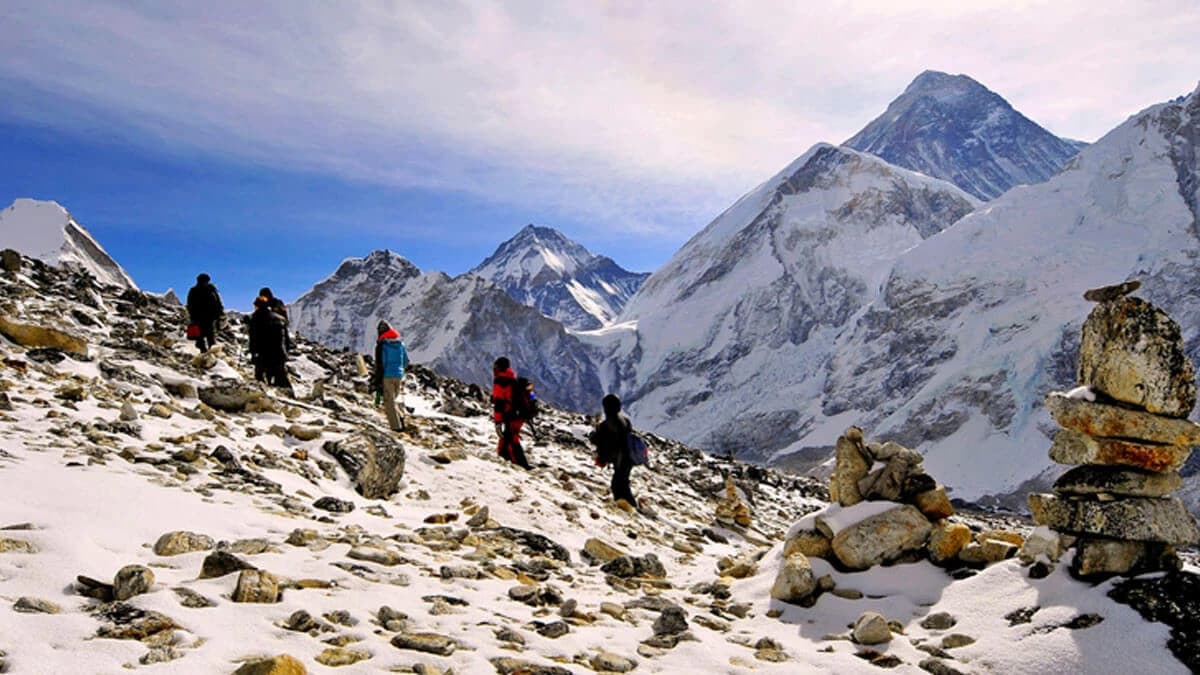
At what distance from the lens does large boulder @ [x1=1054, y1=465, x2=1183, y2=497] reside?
7.53m

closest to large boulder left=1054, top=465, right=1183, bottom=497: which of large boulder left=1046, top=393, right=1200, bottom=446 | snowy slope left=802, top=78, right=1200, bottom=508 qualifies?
large boulder left=1046, top=393, right=1200, bottom=446

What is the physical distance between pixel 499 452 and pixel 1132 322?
11765 mm

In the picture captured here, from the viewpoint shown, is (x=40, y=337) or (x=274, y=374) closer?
(x=40, y=337)

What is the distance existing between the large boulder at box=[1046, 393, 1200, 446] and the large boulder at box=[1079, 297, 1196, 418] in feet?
0.43

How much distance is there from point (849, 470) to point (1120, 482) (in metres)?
3.03

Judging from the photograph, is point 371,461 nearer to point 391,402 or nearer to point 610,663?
point 391,402

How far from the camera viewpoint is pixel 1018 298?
141 meters

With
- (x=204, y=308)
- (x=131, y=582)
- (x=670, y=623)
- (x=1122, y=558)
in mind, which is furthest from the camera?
(x=204, y=308)

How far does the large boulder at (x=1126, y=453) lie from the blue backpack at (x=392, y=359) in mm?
12178

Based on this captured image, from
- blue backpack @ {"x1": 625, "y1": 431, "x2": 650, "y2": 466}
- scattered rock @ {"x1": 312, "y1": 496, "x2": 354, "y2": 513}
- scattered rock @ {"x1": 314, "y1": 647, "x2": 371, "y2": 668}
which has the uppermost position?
A: blue backpack @ {"x1": 625, "y1": 431, "x2": 650, "y2": 466}

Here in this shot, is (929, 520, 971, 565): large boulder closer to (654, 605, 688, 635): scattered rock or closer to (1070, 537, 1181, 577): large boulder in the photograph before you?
(1070, 537, 1181, 577): large boulder

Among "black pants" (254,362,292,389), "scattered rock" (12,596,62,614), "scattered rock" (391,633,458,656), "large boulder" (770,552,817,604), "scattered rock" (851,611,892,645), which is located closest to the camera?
"scattered rock" (12,596,62,614)

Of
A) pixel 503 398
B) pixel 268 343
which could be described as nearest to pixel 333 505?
pixel 503 398

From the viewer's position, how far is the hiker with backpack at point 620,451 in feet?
48.0
